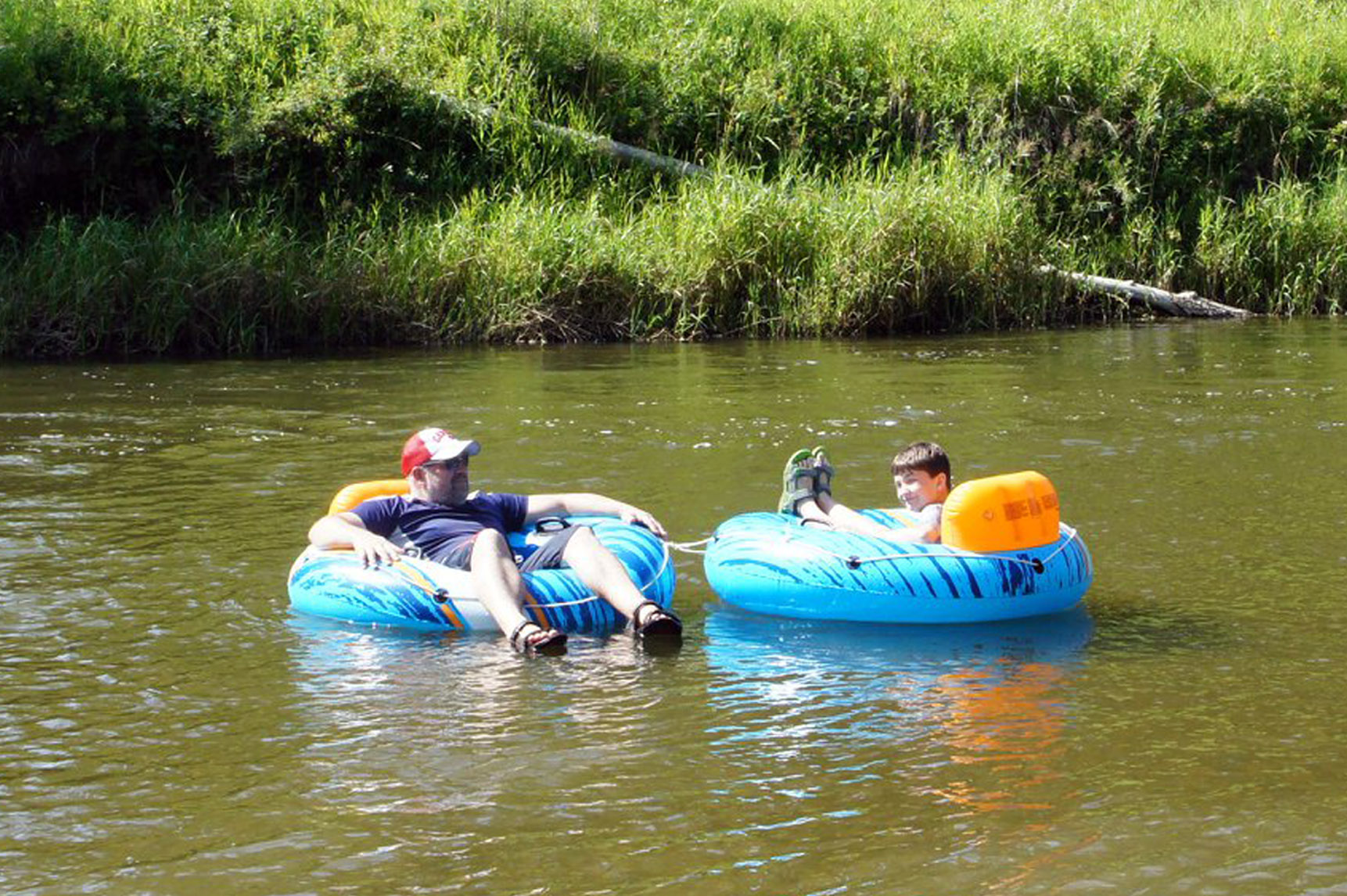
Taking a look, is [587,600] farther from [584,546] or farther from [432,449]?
[432,449]

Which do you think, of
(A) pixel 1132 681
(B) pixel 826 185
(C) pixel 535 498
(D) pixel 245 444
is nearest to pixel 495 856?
(A) pixel 1132 681

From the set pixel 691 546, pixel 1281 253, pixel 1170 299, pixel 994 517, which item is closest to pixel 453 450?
pixel 691 546

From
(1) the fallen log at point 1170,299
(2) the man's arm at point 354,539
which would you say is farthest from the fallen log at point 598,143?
(2) the man's arm at point 354,539

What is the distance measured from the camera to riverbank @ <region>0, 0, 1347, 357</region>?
16938 mm

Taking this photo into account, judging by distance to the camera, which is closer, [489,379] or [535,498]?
[535,498]

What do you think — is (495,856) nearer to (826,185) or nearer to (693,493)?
(693,493)

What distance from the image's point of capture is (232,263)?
1639 centimetres

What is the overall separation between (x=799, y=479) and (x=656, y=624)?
1.34 meters

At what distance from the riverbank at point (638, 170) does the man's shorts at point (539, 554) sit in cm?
972

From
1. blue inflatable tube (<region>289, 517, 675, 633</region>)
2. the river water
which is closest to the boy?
the river water

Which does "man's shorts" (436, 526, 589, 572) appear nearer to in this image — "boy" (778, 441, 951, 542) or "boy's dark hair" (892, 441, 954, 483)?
"boy" (778, 441, 951, 542)

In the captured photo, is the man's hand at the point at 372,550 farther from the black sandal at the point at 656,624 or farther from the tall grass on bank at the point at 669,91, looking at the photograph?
the tall grass on bank at the point at 669,91

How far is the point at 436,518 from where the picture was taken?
24.2 ft

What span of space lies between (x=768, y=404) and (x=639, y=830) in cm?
826
